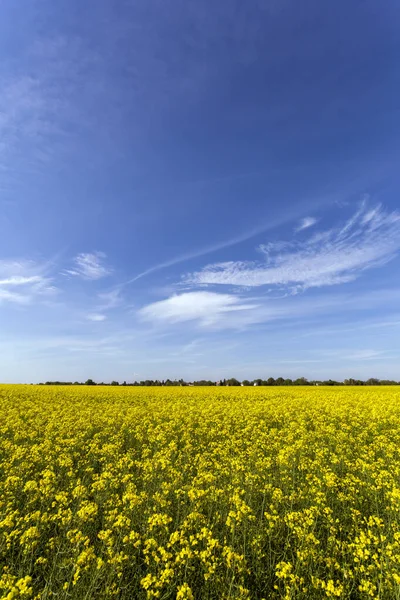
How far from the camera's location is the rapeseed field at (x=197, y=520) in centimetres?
421

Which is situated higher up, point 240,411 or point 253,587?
point 240,411

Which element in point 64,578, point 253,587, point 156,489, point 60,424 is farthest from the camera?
point 60,424

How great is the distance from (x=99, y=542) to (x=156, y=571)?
5.00 feet

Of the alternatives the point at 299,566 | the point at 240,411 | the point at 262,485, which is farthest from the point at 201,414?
the point at 299,566

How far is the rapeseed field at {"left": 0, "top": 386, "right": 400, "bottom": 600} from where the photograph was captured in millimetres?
4207

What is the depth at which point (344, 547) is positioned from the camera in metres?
5.11

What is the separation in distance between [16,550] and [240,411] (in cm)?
Result: 1303

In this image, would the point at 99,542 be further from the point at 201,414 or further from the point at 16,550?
the point at 201,414

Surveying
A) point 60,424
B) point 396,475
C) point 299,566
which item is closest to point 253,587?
point 299,566

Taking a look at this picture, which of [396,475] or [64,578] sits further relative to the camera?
[396,475]

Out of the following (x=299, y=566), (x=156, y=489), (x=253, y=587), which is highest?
(x=156, y=489)

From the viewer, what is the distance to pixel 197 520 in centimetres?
516

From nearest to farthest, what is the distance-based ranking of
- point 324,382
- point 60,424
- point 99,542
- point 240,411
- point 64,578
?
point 64,578 < point 99,542 < point 60,424 < point 240,411 < point 324,382

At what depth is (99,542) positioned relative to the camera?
562cm
